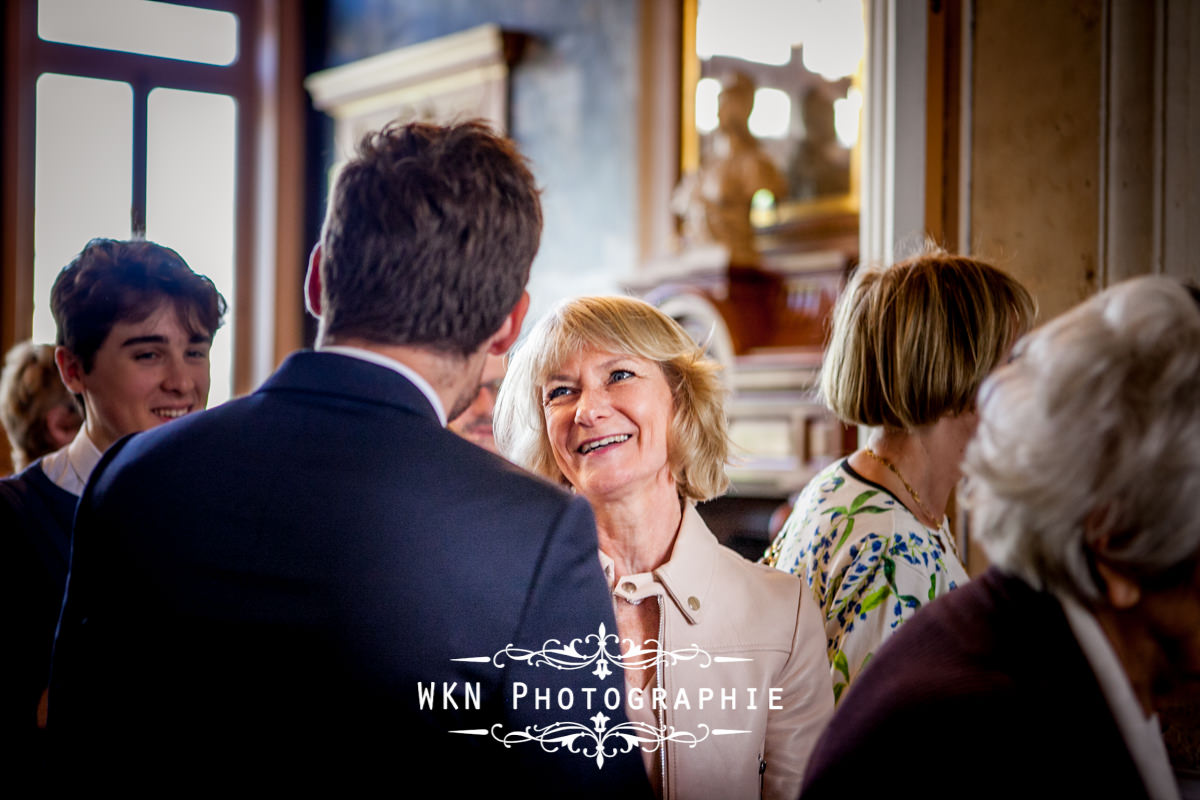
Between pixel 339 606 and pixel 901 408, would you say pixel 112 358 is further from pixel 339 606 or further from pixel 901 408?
pixel 901 408

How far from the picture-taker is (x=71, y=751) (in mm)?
1218

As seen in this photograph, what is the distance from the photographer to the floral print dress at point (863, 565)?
1.78m

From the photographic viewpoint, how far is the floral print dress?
178 centimetres

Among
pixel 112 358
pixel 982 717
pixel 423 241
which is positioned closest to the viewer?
pixel 982 717

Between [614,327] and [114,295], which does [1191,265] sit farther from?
[114,295]

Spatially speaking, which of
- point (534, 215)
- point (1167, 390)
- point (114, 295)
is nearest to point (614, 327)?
point (534, 215)

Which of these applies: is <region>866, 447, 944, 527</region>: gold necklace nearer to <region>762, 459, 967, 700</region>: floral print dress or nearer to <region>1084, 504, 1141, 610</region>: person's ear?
<region>762, 459, 967, 700</region>: floral print dress

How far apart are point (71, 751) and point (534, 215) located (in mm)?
794

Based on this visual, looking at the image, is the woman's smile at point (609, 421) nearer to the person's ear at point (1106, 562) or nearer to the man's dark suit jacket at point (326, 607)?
the man's dark suit jacket at point (326, 607)

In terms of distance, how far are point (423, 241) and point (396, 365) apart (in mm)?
144

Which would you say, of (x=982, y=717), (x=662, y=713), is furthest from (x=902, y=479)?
(x=982, y=717)

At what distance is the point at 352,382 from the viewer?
4.02 ft

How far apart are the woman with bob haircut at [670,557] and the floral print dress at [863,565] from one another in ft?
0.16

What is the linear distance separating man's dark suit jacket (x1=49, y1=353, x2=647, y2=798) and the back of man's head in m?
0.11
